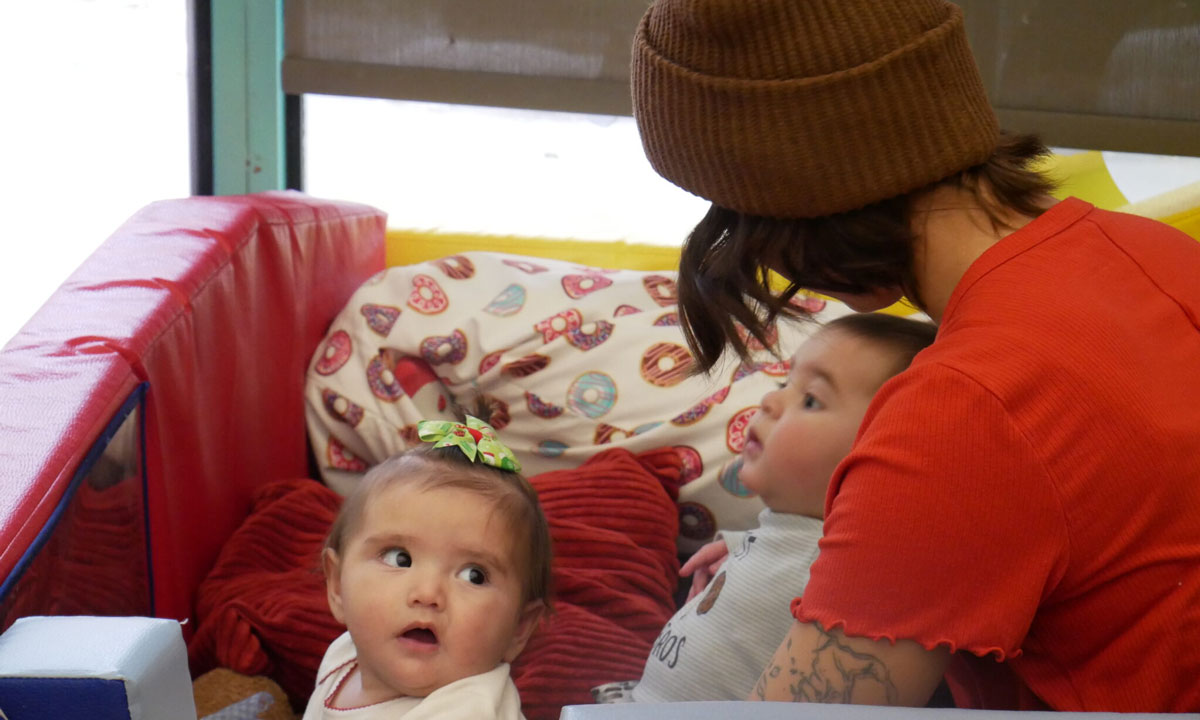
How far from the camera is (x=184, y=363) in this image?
4.56 ft

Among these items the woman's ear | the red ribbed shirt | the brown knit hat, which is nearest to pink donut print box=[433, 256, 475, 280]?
the woman's ear

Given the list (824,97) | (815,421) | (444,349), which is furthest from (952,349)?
(444,349)

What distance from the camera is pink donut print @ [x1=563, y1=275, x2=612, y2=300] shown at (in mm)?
2184

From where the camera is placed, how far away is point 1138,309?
0.83 metres

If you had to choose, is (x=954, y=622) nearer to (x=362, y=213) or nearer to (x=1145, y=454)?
(x=1145, y=454)

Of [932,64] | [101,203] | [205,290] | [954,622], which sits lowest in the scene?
[101,203]

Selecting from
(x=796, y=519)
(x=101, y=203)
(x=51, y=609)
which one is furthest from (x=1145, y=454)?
(x=101, y=203)

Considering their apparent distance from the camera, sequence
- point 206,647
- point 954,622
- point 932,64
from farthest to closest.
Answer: point 206,647 < point 932,64 < point 954,622

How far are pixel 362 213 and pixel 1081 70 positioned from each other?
1.67 metres

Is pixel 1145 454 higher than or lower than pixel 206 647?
higher

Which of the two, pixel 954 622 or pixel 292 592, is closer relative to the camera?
pixel 954 622

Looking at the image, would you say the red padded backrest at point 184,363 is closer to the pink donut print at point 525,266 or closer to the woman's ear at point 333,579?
the woman's ear at point 333,579

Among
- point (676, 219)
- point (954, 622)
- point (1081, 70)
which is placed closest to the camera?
point (954, 622)

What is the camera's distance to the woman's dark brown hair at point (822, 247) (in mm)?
917
